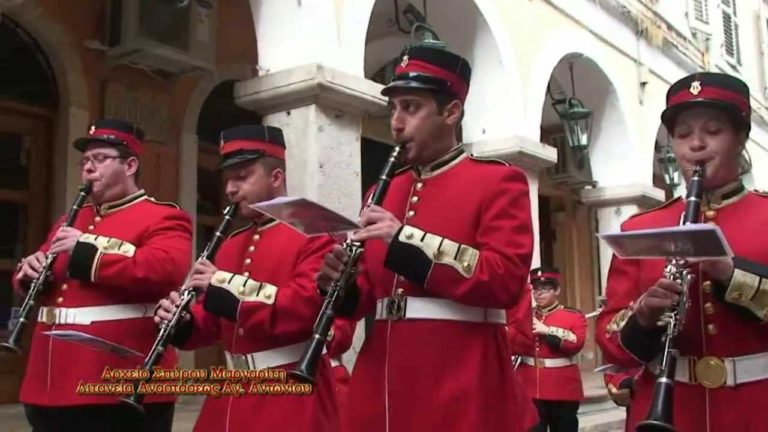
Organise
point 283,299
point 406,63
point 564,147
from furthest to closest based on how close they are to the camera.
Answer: point 564,147 → point 283,299 → point 406,63

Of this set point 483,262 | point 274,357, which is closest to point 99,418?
point 274,357

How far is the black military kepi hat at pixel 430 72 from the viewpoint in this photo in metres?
2.93

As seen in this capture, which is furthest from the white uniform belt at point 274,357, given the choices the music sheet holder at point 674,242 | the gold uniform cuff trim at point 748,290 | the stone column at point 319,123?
the stone column at point 319,123

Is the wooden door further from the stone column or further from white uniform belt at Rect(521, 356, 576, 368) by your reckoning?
white uniform belt at Rect(521, 356, 576, 368)

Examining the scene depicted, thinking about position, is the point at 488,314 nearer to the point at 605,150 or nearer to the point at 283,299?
the point at 283,299

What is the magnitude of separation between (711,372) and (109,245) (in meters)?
2.48

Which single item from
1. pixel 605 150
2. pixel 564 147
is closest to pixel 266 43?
pixel 605 150

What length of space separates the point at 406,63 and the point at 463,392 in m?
1.11

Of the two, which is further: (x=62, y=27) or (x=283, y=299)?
(x=62, y=27)

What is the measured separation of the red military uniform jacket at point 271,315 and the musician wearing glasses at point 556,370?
3808 millimetres

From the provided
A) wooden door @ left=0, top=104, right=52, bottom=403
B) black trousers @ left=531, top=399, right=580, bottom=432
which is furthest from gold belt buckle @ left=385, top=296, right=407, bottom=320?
wooden door @ left=0, top=104, right=52, bottom=403

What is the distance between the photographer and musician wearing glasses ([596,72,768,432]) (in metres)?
2.54

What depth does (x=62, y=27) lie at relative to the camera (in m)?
7.35

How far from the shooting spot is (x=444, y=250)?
2.68m
